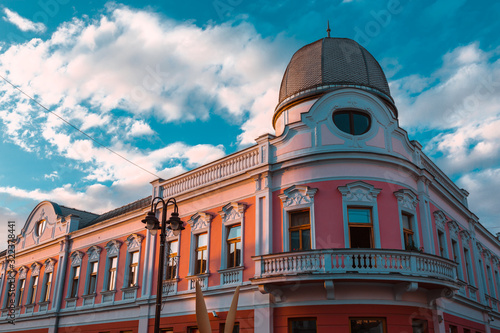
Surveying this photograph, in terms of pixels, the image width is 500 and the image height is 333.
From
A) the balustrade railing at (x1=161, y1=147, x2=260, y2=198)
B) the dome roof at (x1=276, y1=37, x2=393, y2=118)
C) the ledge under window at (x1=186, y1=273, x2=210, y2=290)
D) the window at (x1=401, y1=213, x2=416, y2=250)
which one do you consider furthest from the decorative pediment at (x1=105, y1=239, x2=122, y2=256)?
the window at (x1=401, y1=213, x2=416, y2=250)

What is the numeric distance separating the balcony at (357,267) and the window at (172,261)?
6364 mm

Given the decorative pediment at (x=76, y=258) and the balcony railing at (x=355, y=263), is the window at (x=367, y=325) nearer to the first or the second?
the balcony railing at (x=355, y=263)

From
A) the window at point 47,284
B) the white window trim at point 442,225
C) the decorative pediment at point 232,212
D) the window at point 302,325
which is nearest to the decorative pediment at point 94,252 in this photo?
the window at point 47,284

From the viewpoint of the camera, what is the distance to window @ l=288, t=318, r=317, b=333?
52.0 ft

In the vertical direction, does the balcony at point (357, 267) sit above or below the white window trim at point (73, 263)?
below

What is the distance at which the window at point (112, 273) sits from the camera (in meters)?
24.6

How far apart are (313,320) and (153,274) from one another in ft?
29.7

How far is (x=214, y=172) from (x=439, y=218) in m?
9.92

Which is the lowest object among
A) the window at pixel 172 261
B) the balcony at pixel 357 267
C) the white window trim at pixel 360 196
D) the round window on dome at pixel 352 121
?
the balcony at pixel 357 267

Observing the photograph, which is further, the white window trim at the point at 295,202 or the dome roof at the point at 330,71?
the dome roof at the point at 330,71

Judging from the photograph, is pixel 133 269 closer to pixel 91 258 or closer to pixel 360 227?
pixel 91 258

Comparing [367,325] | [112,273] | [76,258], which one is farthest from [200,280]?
[76,258]

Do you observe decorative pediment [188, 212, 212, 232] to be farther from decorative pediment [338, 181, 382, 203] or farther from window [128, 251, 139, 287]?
decorative pediment [338, 181, 382, 203]

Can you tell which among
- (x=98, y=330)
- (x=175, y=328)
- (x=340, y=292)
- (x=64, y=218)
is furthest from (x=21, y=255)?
(x=340, y=292)
